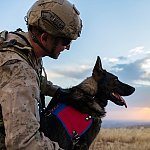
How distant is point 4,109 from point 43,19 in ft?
2.48

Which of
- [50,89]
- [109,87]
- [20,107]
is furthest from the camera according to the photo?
[109,87]

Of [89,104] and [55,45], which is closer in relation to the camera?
[55,45]

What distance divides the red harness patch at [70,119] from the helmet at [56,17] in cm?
228

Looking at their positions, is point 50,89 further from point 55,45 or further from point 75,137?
point 55,45

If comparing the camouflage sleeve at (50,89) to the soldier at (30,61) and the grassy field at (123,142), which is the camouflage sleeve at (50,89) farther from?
the grassy field at (123,142)

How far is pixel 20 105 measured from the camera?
7.89 ft

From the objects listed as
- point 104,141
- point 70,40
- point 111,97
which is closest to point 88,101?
point 111,97

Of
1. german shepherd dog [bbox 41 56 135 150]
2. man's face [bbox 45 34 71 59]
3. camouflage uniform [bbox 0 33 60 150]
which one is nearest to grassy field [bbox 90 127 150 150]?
german shepherd dog [bbox 41 56 135 150]

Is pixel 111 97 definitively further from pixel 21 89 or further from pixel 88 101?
pixel 21 89

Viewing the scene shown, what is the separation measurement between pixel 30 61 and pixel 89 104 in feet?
10.5

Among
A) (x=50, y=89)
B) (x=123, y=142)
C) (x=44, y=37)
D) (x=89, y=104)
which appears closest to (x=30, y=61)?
(x=44, y=37)

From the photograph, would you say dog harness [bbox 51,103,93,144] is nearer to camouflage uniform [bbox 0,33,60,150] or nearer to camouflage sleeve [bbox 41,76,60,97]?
camouflage sleeve [bbox 41,76,60,97]

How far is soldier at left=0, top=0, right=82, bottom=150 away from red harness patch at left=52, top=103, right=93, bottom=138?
2204mm

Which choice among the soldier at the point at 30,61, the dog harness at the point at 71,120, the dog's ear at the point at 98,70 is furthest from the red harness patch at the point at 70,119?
the soldier at the point at 30,61
